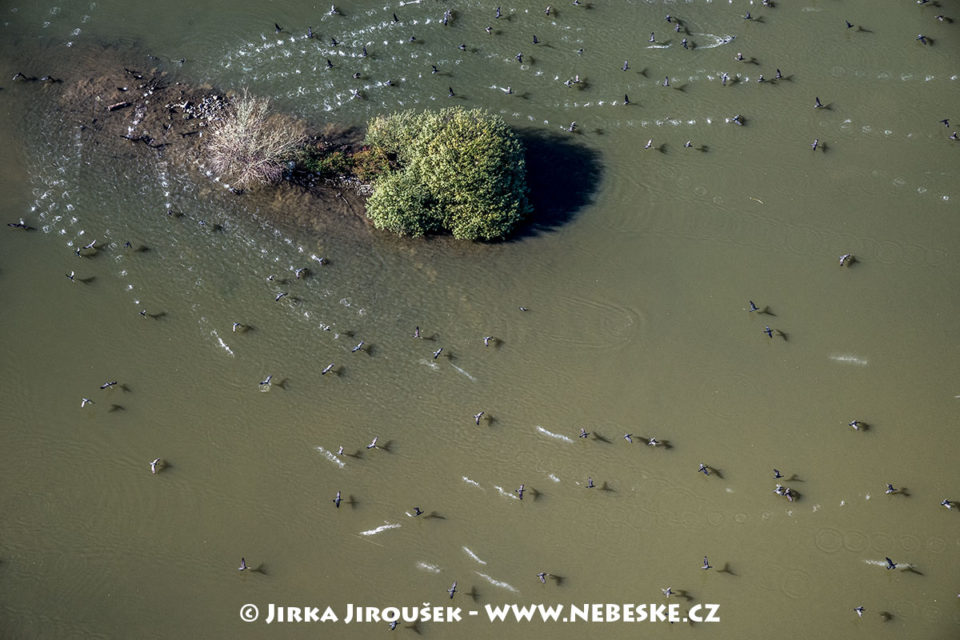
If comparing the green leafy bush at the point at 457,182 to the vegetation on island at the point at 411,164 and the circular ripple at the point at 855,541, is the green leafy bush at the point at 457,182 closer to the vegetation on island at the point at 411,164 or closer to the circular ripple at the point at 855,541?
the vegetation on island at the point at 411,164

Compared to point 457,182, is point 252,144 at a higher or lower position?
higher

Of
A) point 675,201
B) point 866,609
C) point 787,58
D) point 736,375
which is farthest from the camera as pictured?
point 787,58


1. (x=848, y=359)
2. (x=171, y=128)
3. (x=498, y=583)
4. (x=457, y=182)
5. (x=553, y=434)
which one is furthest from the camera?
(x=171, y=128)

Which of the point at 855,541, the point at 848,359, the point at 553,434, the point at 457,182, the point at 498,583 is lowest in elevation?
the point at 498,583

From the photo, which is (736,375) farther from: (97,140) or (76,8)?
→ (76,8)

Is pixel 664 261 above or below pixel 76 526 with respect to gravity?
above

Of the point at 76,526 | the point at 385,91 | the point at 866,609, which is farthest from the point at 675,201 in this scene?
the point at 76,526

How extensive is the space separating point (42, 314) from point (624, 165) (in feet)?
97.5

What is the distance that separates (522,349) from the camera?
126 ft

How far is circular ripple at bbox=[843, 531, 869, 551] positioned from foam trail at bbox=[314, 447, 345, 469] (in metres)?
22.3

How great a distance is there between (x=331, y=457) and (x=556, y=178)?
17860 millimetres

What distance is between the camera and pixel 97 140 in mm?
42594

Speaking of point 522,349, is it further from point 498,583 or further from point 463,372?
point 498,583

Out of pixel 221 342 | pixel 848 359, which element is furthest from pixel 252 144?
pixel 848 359
